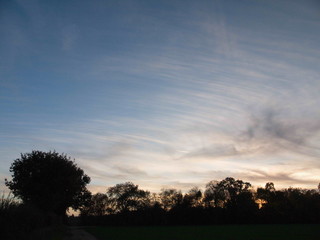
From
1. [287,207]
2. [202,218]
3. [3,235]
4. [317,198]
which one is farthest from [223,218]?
[3,235]

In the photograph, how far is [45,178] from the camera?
38.9 meters

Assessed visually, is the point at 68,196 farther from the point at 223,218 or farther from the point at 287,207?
the point at 287,207

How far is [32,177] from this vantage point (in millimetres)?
38750

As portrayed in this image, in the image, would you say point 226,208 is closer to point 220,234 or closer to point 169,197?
point 169,197

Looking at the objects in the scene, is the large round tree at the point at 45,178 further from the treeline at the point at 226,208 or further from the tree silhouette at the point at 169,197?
the tree silhouette at the point at 169,197

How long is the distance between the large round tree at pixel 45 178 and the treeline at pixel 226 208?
121 ft

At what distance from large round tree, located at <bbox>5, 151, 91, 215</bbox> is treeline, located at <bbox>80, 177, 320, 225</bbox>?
3687 cm

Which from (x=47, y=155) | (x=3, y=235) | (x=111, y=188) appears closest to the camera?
(x=3, y=235)

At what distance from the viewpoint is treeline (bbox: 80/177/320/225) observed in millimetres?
82438

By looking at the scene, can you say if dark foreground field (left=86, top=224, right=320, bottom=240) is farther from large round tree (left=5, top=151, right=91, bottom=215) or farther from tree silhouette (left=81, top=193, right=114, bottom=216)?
tree silhouette (left=81, top=193, right=114, bottom=216)

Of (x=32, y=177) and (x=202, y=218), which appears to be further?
(x=202, y=218)

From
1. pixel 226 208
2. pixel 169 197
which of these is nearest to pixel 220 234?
pixel 226 208

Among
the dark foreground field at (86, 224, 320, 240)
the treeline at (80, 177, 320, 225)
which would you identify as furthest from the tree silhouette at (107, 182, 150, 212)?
the dark foreground field at (86, 224, 320, 240)

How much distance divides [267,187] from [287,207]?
19.9 m
